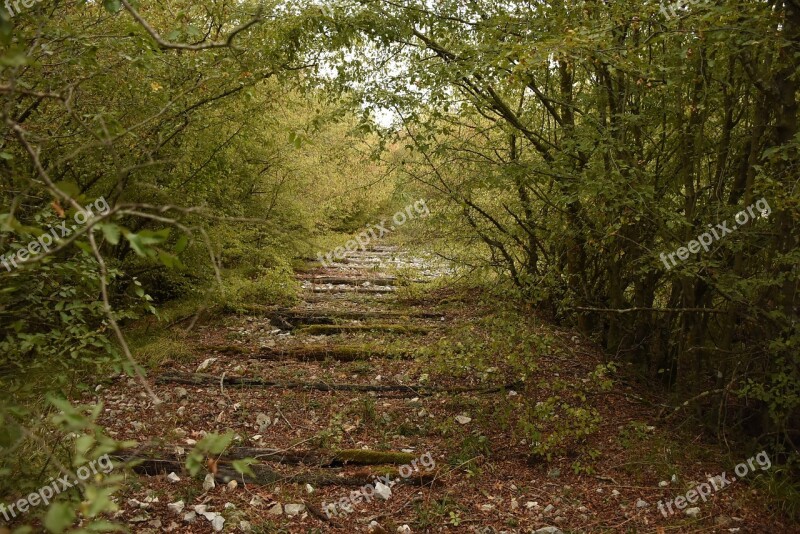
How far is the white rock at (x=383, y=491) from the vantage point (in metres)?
4.21

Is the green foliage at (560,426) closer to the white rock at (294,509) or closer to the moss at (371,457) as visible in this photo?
the moss at (371,457)

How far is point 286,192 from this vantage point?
11148 millimetres

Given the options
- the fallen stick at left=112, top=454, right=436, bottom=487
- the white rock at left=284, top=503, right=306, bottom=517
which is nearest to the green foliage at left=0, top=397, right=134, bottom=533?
the fallen stick at left=112, top=454, right=436, bottom=487

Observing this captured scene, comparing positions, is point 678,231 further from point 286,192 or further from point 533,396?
point 286,192

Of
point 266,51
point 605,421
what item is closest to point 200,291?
point 266,51

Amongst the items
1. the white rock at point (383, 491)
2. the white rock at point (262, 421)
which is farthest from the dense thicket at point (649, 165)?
the white rock at point (262, 421)

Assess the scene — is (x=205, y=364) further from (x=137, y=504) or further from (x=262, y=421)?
(x=137, y=504)

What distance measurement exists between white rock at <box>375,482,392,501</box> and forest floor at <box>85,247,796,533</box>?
34 mm

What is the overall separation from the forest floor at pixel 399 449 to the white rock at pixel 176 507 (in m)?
0.01

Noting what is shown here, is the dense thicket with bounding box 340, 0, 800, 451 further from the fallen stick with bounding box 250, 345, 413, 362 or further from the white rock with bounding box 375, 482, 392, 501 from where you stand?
the white rock with bounding box 375, 482, 392, 501

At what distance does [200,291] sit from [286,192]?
3700 mm

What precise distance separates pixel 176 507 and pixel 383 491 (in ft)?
5.14

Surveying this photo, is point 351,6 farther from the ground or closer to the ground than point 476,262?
farther from the ground

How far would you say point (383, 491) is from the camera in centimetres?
423
